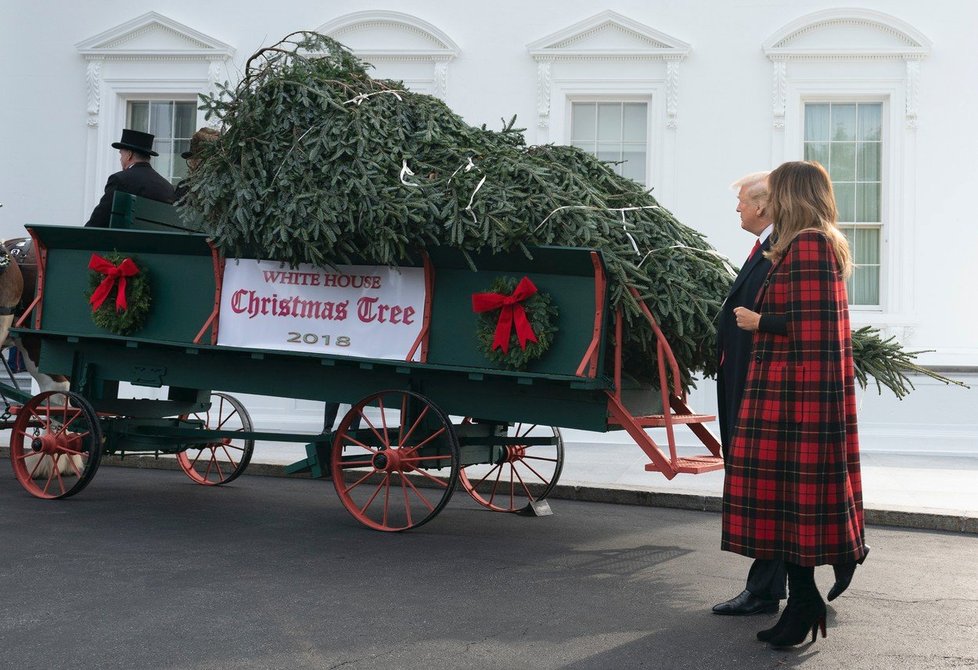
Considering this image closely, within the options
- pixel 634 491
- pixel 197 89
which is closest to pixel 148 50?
pixel 197 89

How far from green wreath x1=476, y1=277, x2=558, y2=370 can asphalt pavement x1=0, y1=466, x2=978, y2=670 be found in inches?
Answer: 43.2

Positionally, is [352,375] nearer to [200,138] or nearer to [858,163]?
[200,138]

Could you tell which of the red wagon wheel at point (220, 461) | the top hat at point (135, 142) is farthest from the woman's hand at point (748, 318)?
the top hat at point (135, 142)

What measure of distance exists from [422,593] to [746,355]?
1860 millimetres

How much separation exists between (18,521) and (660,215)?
431 centimetres

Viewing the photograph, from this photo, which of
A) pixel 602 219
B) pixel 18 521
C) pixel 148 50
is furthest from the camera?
pixel 148 50

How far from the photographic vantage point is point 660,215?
267 inches

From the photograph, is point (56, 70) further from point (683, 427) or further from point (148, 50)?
point (683, 427)

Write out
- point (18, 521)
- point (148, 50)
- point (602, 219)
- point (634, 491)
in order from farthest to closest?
point (148, 50) → point (634, 491) → point (18, 521) → point (602, 219)

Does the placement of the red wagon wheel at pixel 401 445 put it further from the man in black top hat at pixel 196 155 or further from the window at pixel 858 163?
the window at pixel 858 163

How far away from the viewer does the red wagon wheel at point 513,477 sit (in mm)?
7559

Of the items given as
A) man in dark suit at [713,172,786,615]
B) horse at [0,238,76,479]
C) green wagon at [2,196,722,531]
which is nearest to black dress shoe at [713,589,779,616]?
man in dark suit at [713,172,786,615]

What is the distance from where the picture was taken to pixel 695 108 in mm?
12664

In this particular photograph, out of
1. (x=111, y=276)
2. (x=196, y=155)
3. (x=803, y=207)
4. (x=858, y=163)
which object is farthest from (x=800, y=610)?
(x=858, y=163)
